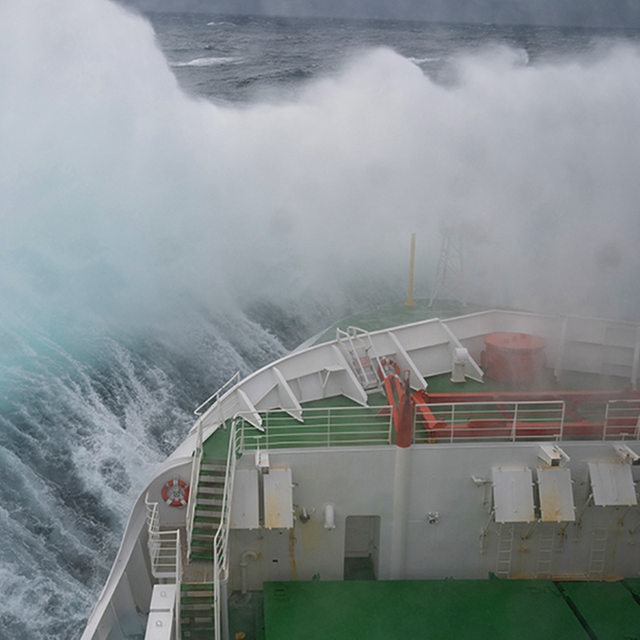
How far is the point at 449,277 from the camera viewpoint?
14469 mm

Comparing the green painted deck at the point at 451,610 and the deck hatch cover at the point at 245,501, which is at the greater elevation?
the deck hatch cover at the point at 245,501

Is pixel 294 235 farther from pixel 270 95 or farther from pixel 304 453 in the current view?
pixel 304 453

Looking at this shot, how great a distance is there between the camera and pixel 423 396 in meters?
8.18

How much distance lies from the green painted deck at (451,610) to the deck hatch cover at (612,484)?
75 centimetres

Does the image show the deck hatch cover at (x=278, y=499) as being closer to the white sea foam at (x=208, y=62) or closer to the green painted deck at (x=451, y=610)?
the green painted deck at (x=451, y=610)

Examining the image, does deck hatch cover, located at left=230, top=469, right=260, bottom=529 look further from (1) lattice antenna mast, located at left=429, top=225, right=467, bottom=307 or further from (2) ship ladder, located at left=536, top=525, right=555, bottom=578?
(1) lattice antenna mast, located at left=429, top=225, right=467, bottom=307

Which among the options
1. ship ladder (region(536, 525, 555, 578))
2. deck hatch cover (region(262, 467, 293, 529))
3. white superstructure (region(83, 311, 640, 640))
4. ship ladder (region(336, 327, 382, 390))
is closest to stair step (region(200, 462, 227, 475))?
white superstructure (region(83, 311, 640, 640))

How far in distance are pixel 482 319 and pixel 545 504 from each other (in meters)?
3.93

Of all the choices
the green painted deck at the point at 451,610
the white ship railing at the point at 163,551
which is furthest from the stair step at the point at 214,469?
the green painted deck at the point at 451,610

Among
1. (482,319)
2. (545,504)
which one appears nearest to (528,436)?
(545,504)

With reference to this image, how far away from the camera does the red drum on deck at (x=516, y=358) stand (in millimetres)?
8875

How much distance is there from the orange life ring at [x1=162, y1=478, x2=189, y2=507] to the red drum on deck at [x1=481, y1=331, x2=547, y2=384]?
4162 mm

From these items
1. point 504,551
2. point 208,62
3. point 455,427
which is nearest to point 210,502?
point 455,427

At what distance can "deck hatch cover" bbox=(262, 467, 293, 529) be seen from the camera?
6.76m
